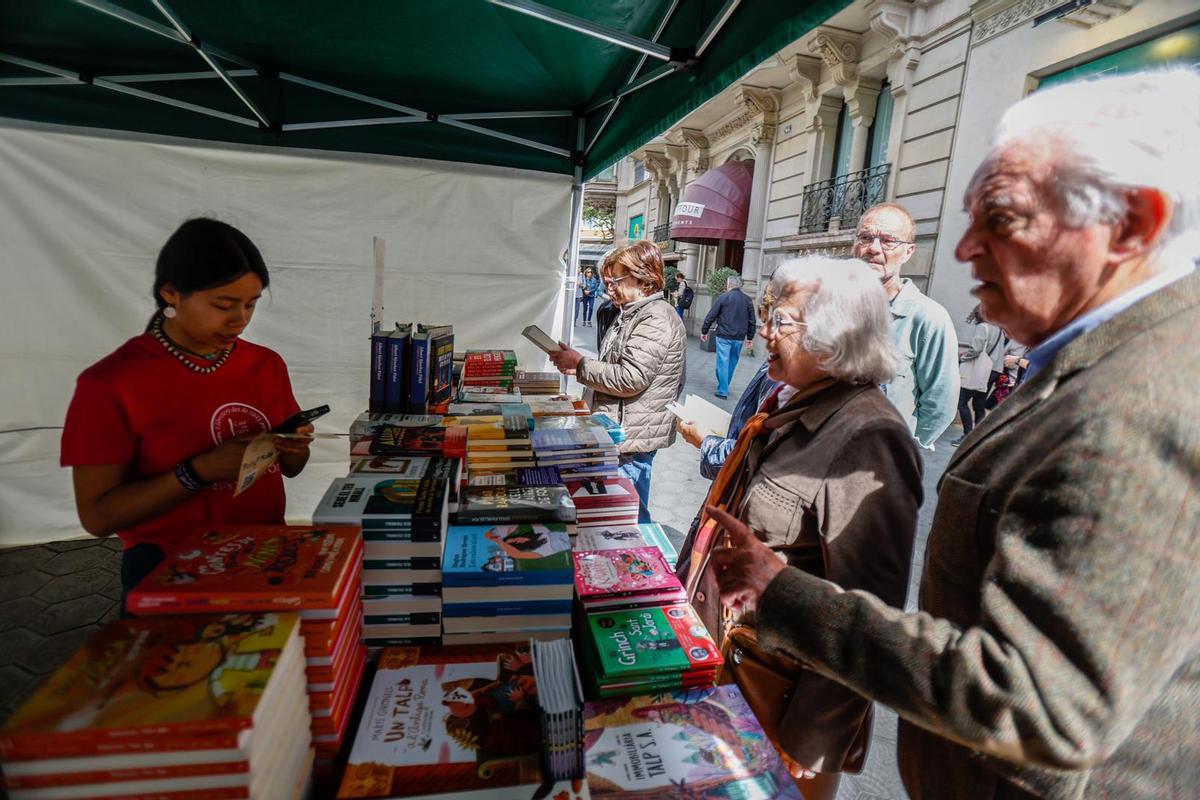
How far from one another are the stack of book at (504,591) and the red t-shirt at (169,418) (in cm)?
77

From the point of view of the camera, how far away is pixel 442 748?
0.92 metres

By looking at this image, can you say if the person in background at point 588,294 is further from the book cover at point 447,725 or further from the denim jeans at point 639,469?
Answer: the book cover at point 447,725

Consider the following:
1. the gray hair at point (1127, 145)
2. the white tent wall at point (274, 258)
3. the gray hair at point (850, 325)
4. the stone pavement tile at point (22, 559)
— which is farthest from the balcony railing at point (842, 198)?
the stone pavement tile at point (22, 559)

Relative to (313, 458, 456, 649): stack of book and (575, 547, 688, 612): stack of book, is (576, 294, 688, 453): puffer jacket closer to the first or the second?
(575, 547, 688, 612): stack of book

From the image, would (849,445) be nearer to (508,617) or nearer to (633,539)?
(633,539)

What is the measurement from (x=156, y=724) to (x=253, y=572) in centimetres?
30

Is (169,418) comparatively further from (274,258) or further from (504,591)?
(274,258)

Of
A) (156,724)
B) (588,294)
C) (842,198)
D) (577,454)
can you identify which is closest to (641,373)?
(577,454)

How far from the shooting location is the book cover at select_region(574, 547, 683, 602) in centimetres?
126

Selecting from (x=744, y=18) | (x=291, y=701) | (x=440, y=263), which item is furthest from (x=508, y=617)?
(x=440, y=263)

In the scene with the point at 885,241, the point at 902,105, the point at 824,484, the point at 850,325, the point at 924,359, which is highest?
the point at 902,105

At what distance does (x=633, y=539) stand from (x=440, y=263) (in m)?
3.41

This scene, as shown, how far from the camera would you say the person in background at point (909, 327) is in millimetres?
2814

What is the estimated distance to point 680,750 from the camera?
990mm
